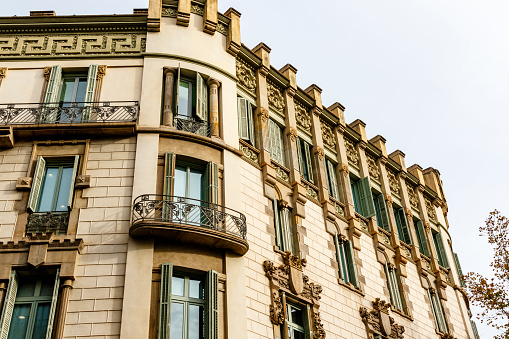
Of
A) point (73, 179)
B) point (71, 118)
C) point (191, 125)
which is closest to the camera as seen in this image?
point (73, 179)

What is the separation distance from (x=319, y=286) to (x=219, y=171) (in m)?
5.00

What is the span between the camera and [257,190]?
19.2 m

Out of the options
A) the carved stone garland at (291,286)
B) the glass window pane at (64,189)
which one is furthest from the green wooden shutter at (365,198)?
the glass window pane at (64,189)

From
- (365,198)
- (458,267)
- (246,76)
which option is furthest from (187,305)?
(458,267)

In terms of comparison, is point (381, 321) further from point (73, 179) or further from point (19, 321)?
point (19, 321)

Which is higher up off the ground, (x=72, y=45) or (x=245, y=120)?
(x=72, y=45)

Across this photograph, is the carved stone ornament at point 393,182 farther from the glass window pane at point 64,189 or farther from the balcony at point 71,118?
the glass window pane at point 64,189

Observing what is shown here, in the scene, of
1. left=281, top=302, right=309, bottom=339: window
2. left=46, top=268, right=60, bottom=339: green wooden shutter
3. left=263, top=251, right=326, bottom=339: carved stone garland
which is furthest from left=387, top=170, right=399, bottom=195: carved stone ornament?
left=46, top=268, right=60, bottom=339: green wooden shutter

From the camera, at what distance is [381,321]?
21188 millimetres

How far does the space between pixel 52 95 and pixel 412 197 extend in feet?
59.2

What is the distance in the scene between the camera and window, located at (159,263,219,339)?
14500 mm

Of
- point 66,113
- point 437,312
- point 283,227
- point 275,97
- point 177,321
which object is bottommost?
point 177,321

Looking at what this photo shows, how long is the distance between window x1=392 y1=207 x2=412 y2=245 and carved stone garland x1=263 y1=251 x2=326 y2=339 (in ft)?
28.7

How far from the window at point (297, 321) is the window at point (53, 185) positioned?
23.4 ft
